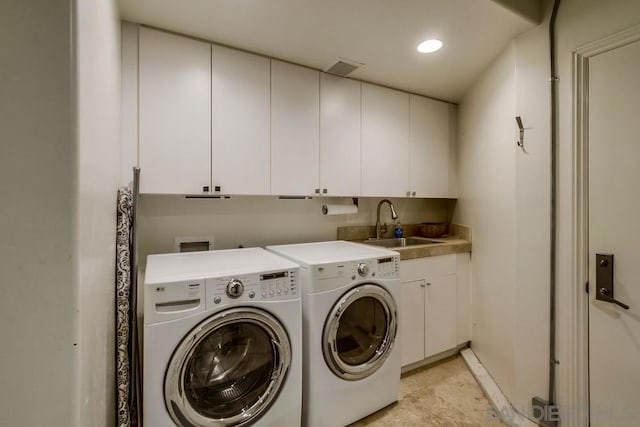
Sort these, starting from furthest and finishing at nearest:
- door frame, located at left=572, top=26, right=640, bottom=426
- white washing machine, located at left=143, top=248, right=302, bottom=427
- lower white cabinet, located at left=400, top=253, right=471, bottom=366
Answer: lower white cabinet, located at left=400, top=253, right=471, bottom=366, door frame, located at left=572, top=26, right=640, bottom=426, white washing machine, located at left=143, top=248, right=302, bottom=427

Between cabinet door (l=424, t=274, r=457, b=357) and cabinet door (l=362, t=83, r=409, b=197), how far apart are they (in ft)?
2.82

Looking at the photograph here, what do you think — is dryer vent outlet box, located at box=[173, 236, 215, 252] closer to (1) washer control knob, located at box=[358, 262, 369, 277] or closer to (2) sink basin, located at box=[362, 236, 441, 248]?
(1) washer control knob, located at box=[358, 262, 369, 277]

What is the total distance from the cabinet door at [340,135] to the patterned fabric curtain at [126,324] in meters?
1.29

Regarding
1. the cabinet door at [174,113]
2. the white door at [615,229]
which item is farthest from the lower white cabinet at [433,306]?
the cabinet door at [174,113]

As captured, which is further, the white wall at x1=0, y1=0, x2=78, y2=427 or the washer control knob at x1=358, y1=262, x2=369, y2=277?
the washer control knob at x1=358, y1=262, x2=369, y2=277

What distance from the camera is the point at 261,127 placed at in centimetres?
193

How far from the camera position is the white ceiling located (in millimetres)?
1493

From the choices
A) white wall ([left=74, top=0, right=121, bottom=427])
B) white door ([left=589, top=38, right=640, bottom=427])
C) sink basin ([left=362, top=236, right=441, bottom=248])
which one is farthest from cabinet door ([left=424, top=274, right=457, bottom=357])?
white wall ([left=74, top=0, right=121, bottom=427])

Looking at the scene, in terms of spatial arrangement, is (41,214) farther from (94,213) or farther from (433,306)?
(433,306)

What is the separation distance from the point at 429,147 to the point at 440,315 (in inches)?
61.6

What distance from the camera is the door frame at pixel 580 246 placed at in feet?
4.82

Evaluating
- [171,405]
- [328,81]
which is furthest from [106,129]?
[328,81]

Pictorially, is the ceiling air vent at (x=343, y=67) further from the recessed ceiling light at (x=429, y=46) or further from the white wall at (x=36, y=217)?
the white wall at (x=36, y=217)

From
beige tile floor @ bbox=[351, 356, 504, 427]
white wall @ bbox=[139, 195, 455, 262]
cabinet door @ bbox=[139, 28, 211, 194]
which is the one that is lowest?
beige tile floor @ bbox=[351, 356, 504, 427]
